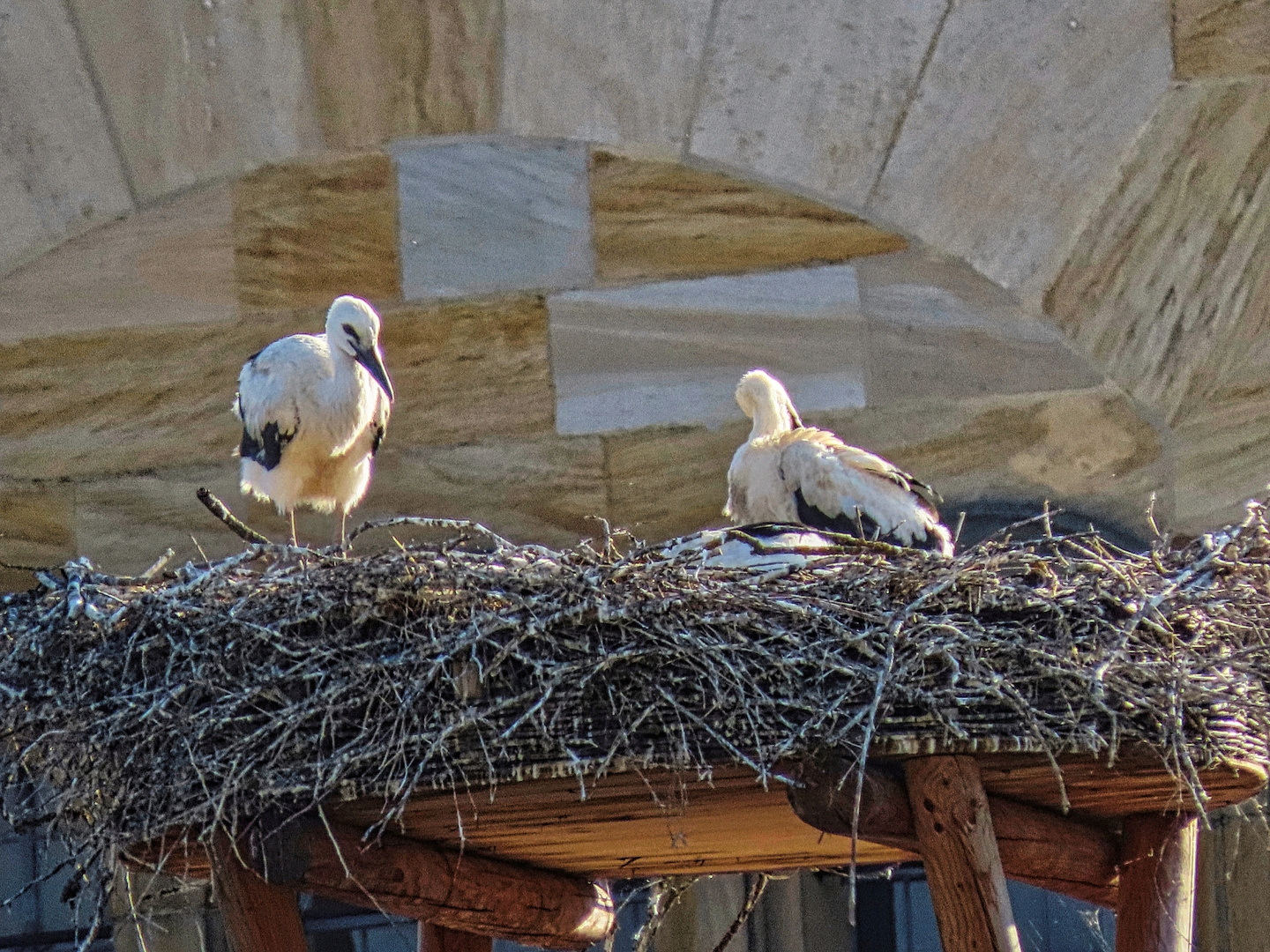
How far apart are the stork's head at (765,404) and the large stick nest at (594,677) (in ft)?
6.93

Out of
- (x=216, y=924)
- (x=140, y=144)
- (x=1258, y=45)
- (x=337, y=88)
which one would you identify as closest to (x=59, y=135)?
(x=140, y=144)

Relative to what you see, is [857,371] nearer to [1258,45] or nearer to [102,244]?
[1258,45]

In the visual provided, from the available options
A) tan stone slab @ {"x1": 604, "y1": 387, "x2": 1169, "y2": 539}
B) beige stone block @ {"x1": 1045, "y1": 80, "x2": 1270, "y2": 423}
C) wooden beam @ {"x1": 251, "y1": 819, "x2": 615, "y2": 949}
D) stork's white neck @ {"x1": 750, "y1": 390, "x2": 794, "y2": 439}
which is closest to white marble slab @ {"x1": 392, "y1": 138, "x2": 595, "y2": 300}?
tan stone slab @ {"x1": 604, "y1": 387, "x2": 1169, "y2": 539}

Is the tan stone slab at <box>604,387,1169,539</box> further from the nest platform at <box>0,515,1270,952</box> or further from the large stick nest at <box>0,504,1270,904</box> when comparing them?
the large stick nest at <box>0,504,1270,904</box>

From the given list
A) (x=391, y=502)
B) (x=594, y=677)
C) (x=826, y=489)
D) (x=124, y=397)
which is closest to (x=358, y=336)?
(x=391, y=502)

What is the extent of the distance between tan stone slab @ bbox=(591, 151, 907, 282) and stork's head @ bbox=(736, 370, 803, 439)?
54 centimetres

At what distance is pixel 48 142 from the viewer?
26.9ft

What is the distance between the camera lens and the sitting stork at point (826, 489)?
7.27m

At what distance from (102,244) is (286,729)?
11.6ft

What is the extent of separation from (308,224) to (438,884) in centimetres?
309

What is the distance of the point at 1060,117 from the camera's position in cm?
797

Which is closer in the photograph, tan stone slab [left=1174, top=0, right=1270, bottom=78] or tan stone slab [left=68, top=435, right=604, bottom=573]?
tan stone slab [left=1174, top=0, right=1270, bottom=78]

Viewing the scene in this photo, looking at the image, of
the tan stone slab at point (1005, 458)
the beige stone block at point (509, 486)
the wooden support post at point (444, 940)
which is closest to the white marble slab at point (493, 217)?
the beige stone block at point (509, 486)

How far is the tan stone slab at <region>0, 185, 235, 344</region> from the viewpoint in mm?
8211
